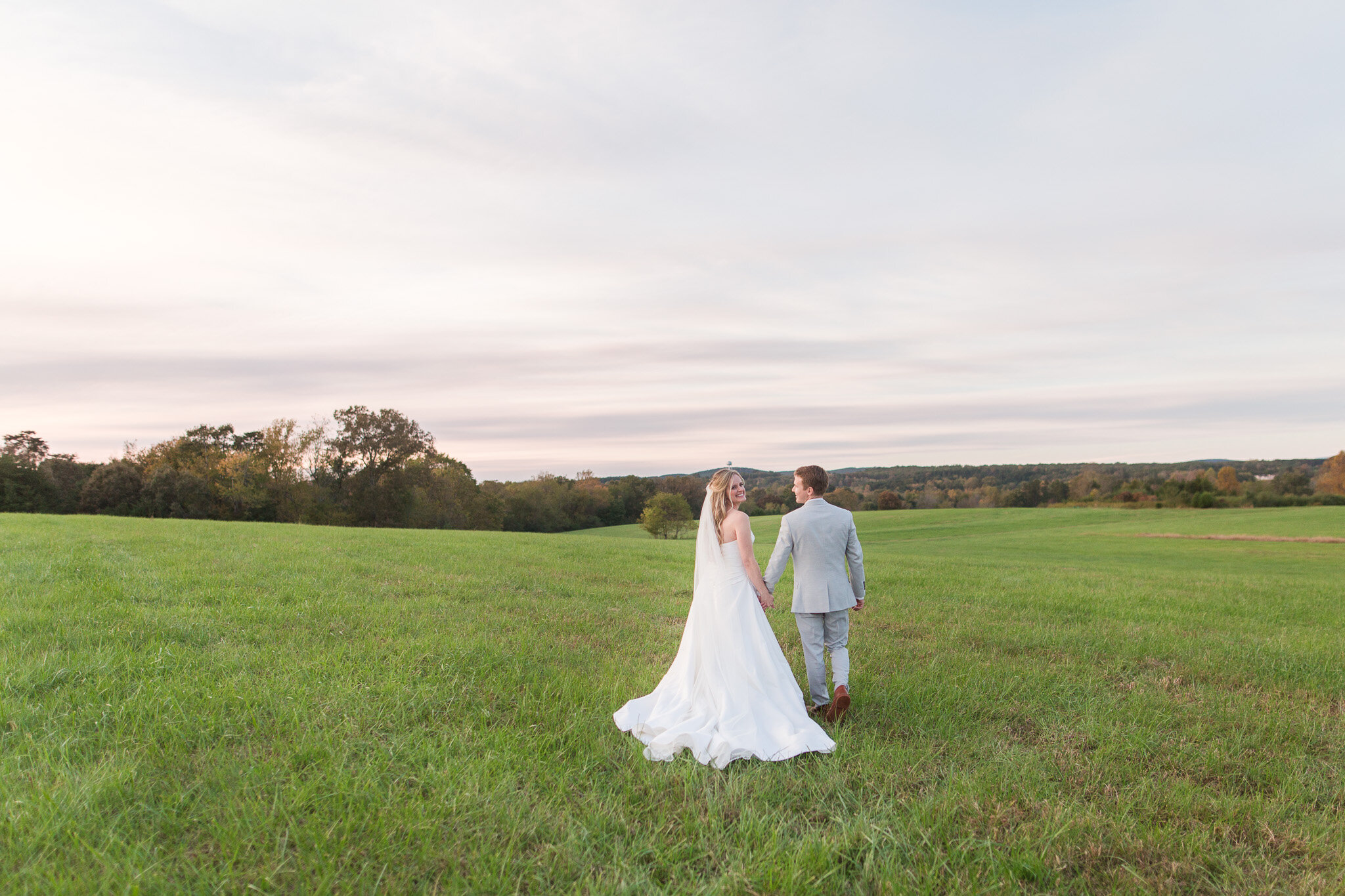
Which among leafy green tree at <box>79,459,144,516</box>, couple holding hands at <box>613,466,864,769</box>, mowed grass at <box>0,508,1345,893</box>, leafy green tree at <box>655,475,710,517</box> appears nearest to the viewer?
mowed grass at <box>0,508,1345,893</box>

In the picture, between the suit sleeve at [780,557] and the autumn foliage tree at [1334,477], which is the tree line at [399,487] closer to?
the autumn foliage tree at [1334,477]

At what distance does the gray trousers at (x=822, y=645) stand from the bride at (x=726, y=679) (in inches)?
22.5

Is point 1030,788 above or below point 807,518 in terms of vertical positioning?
below

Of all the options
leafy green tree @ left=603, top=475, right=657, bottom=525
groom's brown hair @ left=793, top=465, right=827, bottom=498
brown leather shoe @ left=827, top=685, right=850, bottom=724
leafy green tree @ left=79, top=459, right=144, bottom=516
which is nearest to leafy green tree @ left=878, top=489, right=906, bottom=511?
leafy green tree @ left=603, top=475, right=657, bottom=525

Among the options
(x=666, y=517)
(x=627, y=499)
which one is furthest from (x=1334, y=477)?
(x=627, y=499)

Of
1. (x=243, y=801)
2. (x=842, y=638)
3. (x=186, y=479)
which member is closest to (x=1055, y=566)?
(x=842, y=638)

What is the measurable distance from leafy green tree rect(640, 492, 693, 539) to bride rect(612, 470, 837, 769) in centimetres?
6324

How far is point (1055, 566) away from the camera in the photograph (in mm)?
23891

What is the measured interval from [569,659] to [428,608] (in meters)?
3.39

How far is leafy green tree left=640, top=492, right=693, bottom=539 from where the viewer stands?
2768 inches

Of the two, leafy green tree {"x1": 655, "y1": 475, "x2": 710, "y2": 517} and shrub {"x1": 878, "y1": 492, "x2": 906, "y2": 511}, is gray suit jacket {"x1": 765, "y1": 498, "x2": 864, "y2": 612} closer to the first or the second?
leafy green tree {"x1": 655, "y1": 475, "x2": 710, "y2": 517}

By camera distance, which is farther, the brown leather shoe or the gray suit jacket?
the gray suit jacket

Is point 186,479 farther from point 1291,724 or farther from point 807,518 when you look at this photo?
point 1291,724

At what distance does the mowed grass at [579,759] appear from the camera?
12.3 ft
